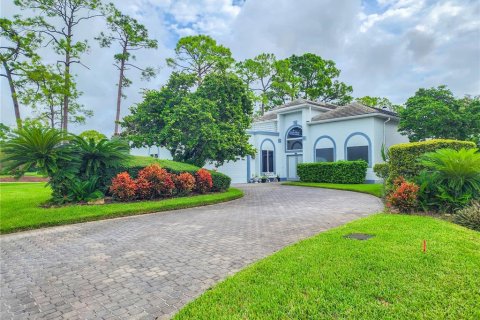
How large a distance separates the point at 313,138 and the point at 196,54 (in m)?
16.9

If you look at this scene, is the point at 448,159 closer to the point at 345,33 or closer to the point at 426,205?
the point at 426,205

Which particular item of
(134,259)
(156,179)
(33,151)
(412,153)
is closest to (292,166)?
(412,153)

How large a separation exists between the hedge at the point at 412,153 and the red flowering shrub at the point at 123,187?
31.6ft

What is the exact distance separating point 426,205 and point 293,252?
5.89m

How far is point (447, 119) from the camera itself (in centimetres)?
1784

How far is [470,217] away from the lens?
21.7 feet

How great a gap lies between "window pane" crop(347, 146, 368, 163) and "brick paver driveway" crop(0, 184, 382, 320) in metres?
13.0

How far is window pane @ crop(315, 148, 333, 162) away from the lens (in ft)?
73.8

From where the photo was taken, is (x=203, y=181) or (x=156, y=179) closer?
(x=156, y=179)

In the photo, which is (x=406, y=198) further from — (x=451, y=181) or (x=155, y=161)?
(x=155, y=161)

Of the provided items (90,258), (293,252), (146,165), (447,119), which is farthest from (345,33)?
(90,258)

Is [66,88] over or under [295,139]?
over

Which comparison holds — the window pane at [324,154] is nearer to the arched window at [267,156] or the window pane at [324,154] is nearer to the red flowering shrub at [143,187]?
the arched window at [267,156]

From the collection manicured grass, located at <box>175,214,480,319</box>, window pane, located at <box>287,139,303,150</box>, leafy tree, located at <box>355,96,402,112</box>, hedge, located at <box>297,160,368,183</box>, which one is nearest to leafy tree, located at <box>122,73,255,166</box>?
hedge, located at <box>297,160,368,183</box>
